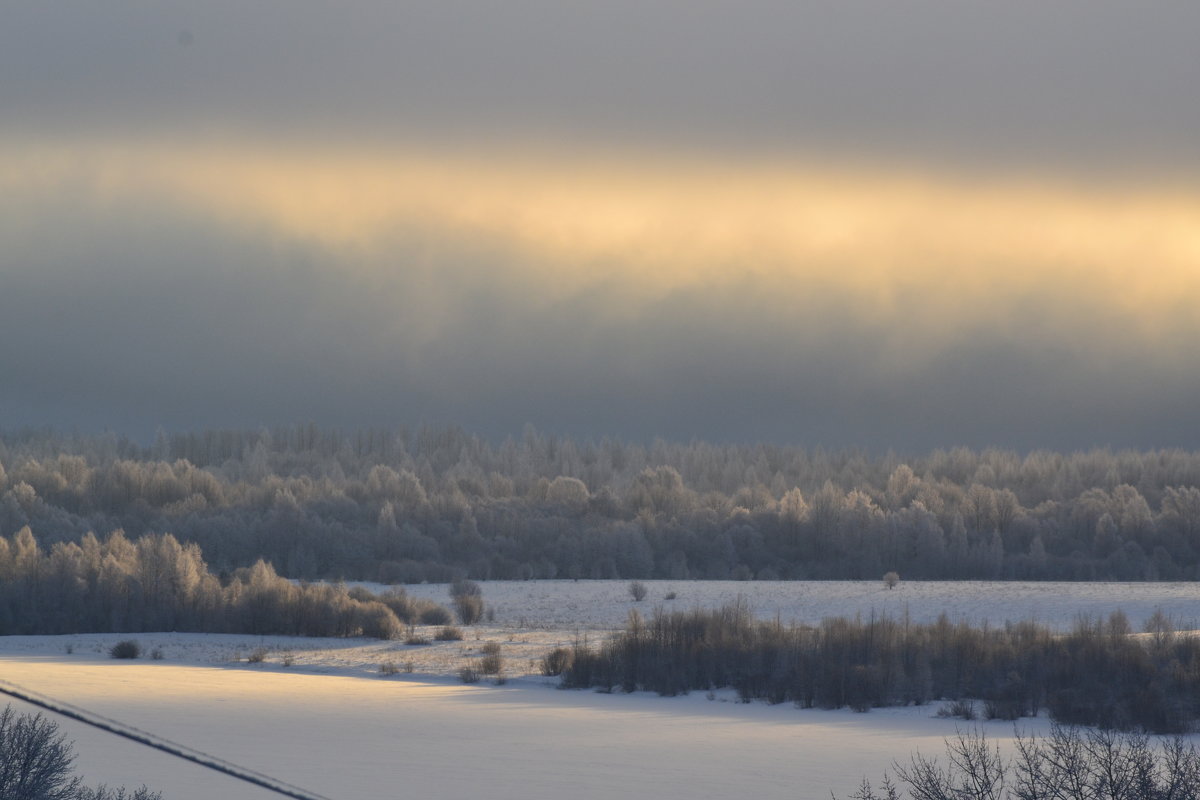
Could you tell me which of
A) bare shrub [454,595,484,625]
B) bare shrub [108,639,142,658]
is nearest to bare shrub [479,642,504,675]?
bare shrub [108,639,142,658]

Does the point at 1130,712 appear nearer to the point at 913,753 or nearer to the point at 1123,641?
the point at 1123,641

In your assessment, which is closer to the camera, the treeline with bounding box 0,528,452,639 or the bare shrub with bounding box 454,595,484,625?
the treeline with bounding box 0,528,452,639

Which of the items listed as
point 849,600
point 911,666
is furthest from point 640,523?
point 911,666

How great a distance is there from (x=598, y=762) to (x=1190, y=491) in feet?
241

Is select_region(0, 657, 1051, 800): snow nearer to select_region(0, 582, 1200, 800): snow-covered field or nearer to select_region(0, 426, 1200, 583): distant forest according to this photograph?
select_region(0, 582, 1200, 800): snow-covered field

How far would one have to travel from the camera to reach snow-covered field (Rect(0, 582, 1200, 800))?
17.0m

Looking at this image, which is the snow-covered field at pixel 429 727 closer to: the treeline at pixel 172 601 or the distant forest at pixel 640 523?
the treeline at pixel 172 601

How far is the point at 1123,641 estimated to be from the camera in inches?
1129

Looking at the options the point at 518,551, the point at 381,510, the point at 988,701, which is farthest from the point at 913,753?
the point at 381,510

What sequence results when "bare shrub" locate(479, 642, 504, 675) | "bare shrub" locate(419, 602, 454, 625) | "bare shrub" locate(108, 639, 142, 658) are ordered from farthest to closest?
"bare shrub" locate(419, 602, 454, 625) → "bare shrub" locate(108, 639, 142, 658) → "bare shrub" locate(479, 642, 504, 675)

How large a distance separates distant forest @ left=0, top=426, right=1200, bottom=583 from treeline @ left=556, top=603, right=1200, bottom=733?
4050 cm

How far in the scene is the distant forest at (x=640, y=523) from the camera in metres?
76.9

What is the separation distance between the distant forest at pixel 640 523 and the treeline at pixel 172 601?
16286 millimetres

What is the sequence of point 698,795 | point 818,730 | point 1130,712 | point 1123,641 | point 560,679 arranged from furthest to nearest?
1. point 560,679
2. point 1123,641
3. point 1130,712
4. point 818,730
5. point 698,795
